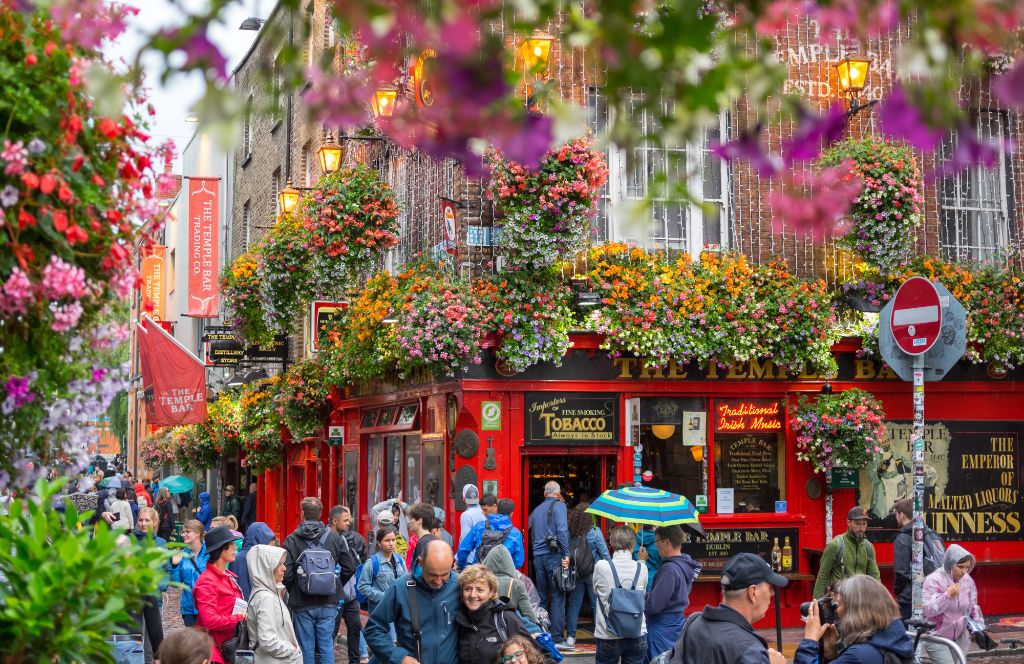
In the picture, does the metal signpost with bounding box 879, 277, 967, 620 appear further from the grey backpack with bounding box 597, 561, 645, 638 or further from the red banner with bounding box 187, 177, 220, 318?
the red banner with bounding box 187, 177, 220, 318

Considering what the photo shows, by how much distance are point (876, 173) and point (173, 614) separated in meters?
12.6

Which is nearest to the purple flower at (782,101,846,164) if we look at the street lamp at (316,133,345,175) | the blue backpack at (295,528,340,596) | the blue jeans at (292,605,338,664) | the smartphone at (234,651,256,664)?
the smartphone at (234,651,256,664)

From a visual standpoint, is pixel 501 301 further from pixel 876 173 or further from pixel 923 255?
pixel 923 255

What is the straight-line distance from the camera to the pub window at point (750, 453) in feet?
60.3

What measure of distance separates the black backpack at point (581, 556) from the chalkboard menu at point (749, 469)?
2674mm

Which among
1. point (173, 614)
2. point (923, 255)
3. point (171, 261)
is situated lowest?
point (173, 614)

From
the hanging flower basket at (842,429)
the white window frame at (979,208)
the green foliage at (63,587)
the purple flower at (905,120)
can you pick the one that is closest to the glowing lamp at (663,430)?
the hanging flower basket at (842,429)

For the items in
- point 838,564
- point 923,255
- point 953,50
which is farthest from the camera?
point 923,255

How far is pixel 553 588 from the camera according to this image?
54.3ft

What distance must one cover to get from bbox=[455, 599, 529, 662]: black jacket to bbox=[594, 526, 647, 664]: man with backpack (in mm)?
3017

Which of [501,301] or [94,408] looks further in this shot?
[501,301]

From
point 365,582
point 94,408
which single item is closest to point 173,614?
point 365,582

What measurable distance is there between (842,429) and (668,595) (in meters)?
7.29

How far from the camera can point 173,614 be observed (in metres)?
21.5
